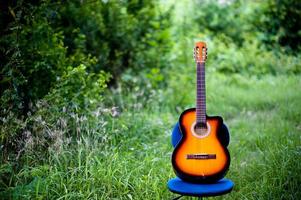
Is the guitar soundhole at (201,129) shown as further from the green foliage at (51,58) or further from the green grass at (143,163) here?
the green foliage at (51,58)

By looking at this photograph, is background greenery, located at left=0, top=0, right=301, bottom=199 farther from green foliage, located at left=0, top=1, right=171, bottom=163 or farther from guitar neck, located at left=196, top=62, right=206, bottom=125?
guitar neck, located at left=196, top=62, right=206, bottom=125

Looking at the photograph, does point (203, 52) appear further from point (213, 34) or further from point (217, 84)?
point (213, 34)

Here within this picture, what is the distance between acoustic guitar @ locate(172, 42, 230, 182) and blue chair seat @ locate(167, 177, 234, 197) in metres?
0.05

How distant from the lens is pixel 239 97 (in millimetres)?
7223

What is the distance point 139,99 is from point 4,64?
228cm

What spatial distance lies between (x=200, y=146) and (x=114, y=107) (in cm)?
133

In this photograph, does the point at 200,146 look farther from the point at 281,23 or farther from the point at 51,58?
the point at 281,23

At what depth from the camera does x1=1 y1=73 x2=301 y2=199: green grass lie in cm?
393

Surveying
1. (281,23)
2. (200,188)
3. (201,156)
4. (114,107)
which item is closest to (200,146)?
(201,156)

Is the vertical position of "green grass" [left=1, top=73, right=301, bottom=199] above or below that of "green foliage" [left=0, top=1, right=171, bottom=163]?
below

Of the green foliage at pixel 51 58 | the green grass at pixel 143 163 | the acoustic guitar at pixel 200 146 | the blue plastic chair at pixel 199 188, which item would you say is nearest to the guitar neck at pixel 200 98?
the acoustic guitar at pixel 200 146

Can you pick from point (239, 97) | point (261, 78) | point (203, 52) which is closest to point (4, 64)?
point (203, 52)

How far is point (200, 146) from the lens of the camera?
3477 millimetres

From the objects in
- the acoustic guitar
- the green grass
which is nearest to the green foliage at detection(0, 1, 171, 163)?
the green grass
